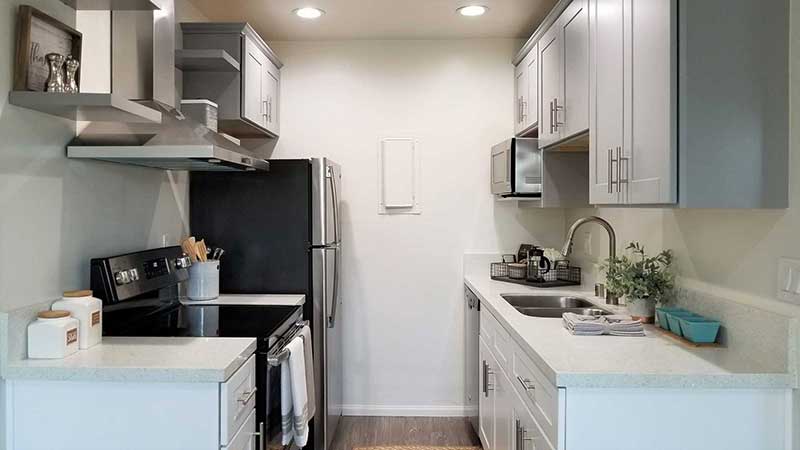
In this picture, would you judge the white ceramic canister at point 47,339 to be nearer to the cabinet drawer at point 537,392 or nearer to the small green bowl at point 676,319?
the cabinet drawer at point 537,392

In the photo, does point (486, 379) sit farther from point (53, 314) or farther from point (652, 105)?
point (53, 314)

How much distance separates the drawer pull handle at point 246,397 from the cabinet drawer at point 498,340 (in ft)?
3.27

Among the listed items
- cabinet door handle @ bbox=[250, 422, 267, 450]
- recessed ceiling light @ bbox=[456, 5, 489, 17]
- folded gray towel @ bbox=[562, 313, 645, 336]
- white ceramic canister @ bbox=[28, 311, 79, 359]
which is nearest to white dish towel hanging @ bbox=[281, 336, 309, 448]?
cabinet door handle @ bbox=[250, 422, 267, 450]

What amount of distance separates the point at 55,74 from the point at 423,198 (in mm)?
2394

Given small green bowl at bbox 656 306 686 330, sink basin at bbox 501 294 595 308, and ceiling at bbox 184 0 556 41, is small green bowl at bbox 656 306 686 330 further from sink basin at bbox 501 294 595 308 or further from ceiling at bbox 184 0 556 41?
ceiling at bbox 184 0 556 41

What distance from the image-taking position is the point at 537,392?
1.86 meters

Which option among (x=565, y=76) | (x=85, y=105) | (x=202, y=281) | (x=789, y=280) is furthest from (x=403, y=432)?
(x=85, y=105)

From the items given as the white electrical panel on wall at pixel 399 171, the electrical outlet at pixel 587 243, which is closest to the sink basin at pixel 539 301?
the electrical outlet at pixel 587 243

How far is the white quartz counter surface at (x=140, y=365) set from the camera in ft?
5.61

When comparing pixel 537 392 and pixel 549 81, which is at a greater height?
pixel 549 81

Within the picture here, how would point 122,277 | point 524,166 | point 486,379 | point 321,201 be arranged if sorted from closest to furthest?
point 122,277, point 486,379, point 321,201, point 524,166

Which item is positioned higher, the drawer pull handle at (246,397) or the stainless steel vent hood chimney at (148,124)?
the stainless steel vent hood chimney at (148,124)

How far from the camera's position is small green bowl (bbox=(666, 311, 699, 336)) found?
202cm

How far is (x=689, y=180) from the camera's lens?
5.22 feet
